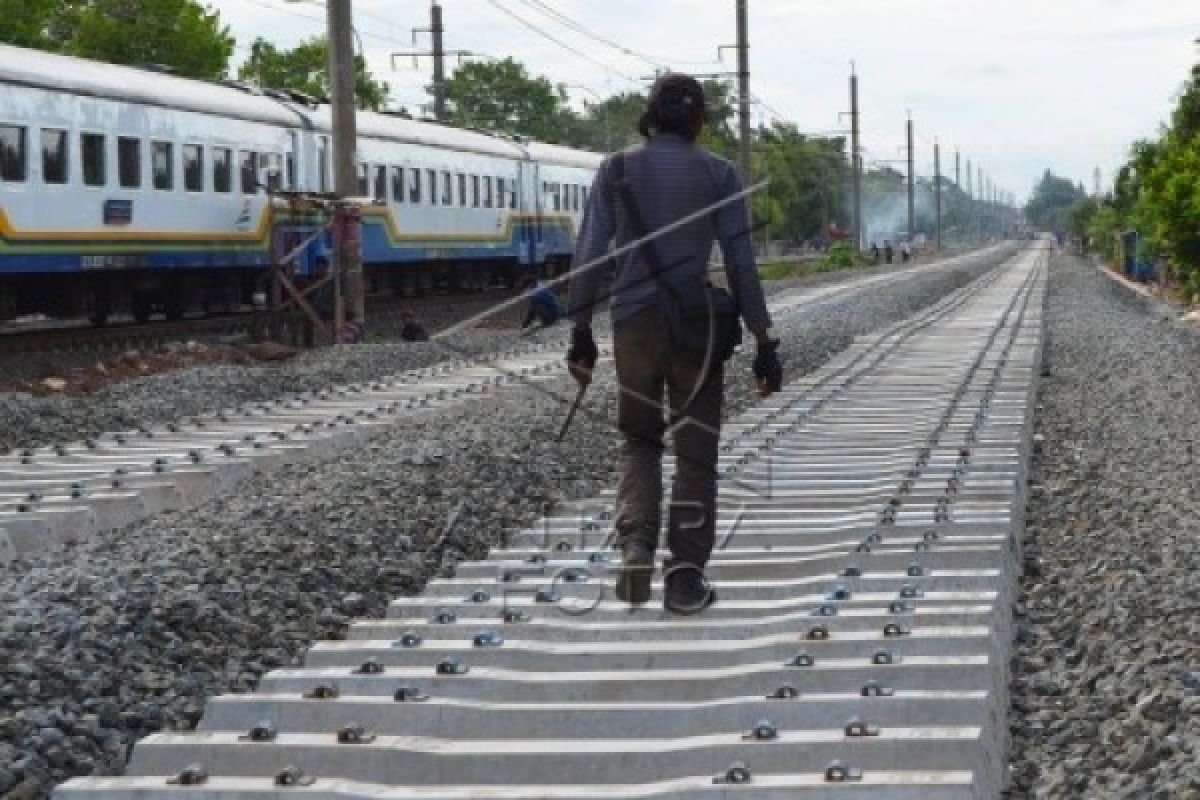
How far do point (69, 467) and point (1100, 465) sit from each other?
5.59 meters

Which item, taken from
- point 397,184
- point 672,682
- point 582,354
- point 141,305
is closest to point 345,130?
point 141,305

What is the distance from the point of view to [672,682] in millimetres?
5637

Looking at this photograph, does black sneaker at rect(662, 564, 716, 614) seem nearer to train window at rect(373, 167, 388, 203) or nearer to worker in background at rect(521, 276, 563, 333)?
worker in background at rect(521, 276, 563, 333)

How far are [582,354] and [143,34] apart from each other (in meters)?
60.3

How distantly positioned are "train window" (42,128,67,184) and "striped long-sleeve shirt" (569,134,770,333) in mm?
15735

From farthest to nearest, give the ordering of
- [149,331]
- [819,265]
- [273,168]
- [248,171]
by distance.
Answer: [819,265]
[273,168]
[248,171]
[149,331]

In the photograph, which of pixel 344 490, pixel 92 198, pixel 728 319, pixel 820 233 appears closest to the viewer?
pixel 728 319

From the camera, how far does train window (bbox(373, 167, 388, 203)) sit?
31672 millimetres

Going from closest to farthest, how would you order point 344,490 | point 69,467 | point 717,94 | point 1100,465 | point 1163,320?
point 344,490 < point 69,467 < point 1100,465 < point 1163,320 < point 717,94

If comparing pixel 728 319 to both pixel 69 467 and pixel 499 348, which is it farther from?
pixel 499 348

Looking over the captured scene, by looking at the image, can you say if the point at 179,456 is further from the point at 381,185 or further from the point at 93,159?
the point at 381,185

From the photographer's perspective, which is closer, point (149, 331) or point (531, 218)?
point (149, 331)

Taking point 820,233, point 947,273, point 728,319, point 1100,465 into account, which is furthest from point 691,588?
point 820,233

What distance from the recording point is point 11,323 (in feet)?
86.8
